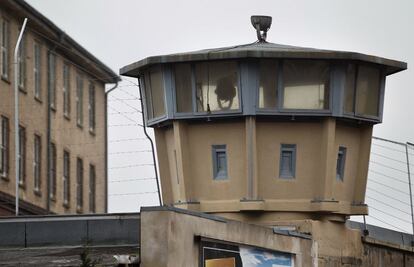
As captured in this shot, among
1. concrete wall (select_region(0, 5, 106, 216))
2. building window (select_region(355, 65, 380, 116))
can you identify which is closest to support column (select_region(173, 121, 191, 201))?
building window (select_region(355, 65, 380, 116))

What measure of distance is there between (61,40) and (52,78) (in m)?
1.46

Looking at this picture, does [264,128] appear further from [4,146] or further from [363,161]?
[4,146]

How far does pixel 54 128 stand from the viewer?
2874 inches

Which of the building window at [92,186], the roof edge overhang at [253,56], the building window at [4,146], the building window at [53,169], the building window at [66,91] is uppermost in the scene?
the roof edge overhang at [253,56]

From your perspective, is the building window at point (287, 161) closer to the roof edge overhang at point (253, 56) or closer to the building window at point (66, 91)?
the roof edge overhang at point (253, 56)

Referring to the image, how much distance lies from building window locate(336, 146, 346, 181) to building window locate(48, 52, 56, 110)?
34.2m

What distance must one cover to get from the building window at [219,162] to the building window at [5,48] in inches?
1121

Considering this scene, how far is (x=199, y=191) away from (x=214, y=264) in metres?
8.13

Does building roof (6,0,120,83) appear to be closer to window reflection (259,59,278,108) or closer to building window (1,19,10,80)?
building window (1,19,10,80)

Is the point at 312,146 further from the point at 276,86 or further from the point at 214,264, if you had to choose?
the point at 214,264

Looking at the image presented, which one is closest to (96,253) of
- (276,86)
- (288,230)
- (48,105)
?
(288,230)

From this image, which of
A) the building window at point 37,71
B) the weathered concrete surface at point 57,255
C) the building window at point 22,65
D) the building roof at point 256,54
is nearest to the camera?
the weathered concrete surface at point 57,255

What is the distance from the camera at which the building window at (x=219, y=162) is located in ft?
122

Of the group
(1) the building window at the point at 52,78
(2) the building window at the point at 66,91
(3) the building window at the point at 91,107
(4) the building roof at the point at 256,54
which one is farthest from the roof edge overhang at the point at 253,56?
(3) the building window at the point at 91,107
